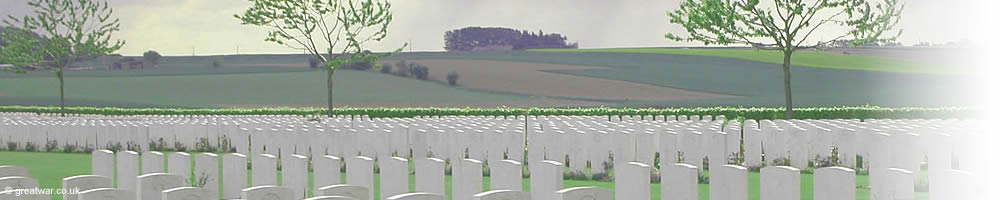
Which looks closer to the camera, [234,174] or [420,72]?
[234,174]

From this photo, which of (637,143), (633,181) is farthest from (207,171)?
(637,143)

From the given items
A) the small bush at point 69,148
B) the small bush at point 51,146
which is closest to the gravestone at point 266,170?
the small bush at point 69,148

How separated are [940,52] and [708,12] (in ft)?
175

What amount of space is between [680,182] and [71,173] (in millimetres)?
9843

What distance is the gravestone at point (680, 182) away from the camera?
789cm

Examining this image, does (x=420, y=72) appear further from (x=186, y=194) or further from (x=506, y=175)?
(x=186, y=194)

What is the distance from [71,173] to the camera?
14891mm

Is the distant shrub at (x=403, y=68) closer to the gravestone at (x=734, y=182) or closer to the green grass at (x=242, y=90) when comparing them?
the green grass at (x=242, y=90)

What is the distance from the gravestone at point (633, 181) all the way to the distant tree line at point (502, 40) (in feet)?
296

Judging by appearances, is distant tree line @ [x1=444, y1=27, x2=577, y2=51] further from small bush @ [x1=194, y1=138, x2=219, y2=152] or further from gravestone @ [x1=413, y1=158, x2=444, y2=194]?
gravestone @ [x1=413, y1=158, x2=444, y2=194]

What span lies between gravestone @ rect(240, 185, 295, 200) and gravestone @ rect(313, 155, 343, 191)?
2.67 m

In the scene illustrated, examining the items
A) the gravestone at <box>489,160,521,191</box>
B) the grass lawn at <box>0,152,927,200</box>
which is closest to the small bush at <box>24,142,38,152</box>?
the grass lawn at <box>0,152,927,200</box>

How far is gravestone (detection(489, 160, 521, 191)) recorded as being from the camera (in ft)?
27.6

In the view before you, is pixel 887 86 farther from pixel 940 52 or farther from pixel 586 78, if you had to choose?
pixel 586 78
